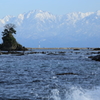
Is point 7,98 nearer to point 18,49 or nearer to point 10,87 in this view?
point 10,87

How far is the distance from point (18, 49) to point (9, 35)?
10305 mm

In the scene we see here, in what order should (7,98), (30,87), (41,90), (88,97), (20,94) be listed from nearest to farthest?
(88,97), (7,98), (20,94), (41,90), (30,87)

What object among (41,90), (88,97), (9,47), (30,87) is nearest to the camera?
(88,97)

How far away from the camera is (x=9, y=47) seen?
172 meters

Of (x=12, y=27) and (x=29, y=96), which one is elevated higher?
(x=12, y=27)

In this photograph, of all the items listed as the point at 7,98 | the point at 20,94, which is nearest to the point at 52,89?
the point at 20,94

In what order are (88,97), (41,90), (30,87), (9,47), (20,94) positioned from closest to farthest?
(88,97) → (20,94) → (41,90) → (30,87) → (9,47)

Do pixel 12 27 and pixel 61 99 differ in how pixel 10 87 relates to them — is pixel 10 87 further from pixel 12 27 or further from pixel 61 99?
pixel 12 27

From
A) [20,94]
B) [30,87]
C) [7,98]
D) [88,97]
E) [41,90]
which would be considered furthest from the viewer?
[30,87]

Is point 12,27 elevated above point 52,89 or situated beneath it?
elevated above

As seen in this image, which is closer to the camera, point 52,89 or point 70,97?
point 70,97

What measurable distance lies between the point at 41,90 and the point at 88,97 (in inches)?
281

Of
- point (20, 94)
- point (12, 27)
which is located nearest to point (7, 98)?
point (20, 94)

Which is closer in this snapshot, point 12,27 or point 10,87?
point 10,87
